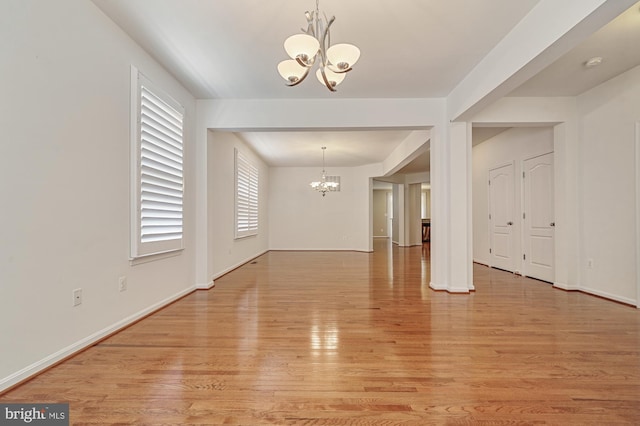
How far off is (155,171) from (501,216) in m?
5.93

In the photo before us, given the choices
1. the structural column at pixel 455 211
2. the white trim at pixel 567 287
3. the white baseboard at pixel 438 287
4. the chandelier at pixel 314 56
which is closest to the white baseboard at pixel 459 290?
the structural column at pixel 455 211

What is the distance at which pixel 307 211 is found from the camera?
954 centimetres

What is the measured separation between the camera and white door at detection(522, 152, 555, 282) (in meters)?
4.64

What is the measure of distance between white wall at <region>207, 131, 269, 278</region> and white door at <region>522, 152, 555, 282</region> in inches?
208

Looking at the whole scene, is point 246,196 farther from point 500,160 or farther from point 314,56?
point 500,160

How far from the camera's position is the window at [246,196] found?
6098 mm

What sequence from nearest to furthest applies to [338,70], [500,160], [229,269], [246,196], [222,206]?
[338,70], [222,206], [229,269], [500,160], [246,196]

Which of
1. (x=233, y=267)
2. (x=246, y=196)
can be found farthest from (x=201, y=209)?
(x=246, y=196)

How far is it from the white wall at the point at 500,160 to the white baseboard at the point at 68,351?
5931mm

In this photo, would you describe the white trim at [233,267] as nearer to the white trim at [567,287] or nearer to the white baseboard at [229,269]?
the white baseboard at [229,269]

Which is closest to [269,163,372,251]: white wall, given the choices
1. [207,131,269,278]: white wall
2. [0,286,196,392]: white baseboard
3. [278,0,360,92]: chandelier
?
[207,131,269,278]: white wall

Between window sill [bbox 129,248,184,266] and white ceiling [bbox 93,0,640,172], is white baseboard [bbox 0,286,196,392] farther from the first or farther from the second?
white ceiling [bbox 93,0,640,172]

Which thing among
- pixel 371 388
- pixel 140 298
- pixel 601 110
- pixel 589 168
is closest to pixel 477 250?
pixel 589 168

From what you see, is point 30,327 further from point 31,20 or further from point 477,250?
point 477,250
